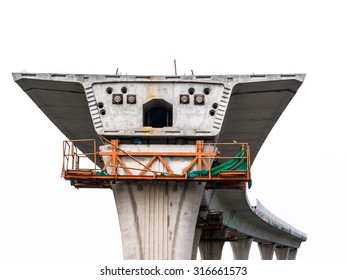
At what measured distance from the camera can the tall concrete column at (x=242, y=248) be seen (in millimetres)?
91738

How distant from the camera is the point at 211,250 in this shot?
82250 millimetres

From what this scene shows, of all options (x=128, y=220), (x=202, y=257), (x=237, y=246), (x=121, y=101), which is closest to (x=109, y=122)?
(x=121, y=101)

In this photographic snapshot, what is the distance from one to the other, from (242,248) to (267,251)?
45.1ft

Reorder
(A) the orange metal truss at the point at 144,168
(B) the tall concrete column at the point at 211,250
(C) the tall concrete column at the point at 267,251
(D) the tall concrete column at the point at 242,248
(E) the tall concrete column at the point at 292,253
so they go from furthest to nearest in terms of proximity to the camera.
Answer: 1. (E) the tall concrete column at the point at 292,253
2. (C) the tall concrete column at the point at 267,251
3. (D) the tall concrete column at the point at 242,248
4. (B) the tall concrete column at the point at 211,250
5. (A) the orange metal truss at the point at 144,168

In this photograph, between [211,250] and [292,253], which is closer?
[211,250]

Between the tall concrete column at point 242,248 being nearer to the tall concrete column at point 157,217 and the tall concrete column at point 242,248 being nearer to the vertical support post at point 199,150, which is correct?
the tall concrete column at point 157,217

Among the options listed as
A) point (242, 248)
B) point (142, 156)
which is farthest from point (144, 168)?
point (242, 248)

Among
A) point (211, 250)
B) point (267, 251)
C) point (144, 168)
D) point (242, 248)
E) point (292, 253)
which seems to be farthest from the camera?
point (292, 253)

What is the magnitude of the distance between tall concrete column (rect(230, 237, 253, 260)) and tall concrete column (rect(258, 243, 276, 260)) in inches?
502

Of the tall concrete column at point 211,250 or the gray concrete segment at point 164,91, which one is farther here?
the tall concrete column at point 211,250

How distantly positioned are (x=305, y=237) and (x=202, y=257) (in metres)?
30.6

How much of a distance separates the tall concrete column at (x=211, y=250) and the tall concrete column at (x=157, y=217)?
34386 mm

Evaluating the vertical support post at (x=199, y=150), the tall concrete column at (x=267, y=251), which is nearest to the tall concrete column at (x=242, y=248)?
the tall concrete column at (x=267, y=251)

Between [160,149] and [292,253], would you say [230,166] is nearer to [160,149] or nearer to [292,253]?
Answer: [160,149]
